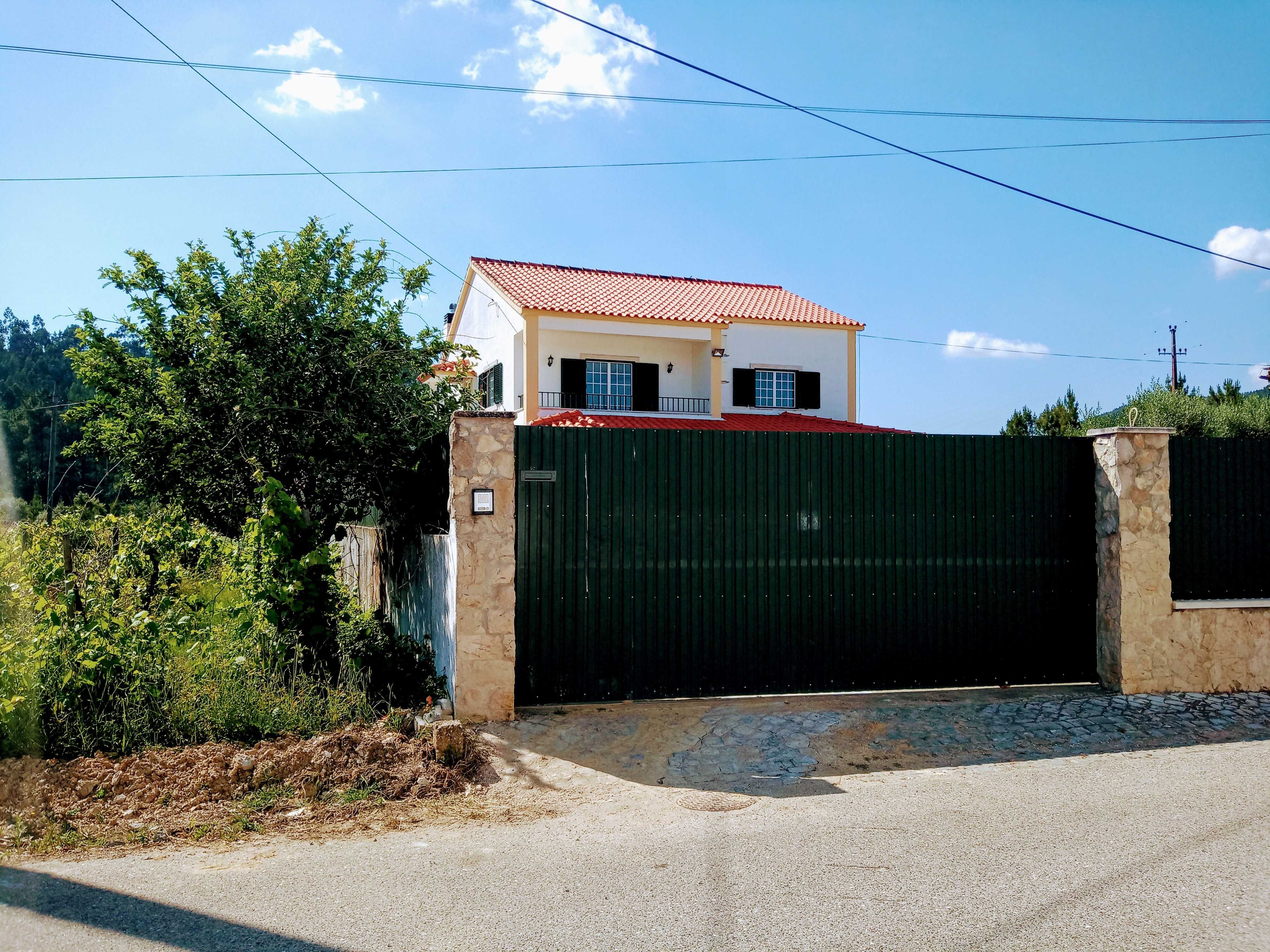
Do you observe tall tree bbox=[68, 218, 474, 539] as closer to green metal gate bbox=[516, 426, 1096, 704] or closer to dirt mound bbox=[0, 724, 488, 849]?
green metal gate bbox=[516, 426, 1096, 704]

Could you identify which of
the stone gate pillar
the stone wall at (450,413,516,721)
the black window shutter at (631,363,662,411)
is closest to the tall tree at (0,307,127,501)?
the black window shutter at (631,363,662,411)

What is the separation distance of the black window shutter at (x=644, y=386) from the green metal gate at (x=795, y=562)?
17.1m

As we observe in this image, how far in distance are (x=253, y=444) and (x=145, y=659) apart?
3.16 metres

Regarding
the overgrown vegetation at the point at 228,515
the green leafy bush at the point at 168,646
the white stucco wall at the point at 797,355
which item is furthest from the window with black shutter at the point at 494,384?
the green leafy bush at the point at 168,646

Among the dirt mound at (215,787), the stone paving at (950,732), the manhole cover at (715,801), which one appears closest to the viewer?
the dirt mound at (215,787)

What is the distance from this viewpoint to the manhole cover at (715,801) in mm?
5094

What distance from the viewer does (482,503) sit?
6719 millimetres

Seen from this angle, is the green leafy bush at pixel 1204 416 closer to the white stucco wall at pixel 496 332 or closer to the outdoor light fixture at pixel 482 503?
the white stucco wall at pixel 496 332

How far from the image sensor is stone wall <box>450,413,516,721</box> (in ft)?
21.7

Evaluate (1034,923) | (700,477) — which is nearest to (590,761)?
(700,477)

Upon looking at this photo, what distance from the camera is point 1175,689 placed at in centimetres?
764

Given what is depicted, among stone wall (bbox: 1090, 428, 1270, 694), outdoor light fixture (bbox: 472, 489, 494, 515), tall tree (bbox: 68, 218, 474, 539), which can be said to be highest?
tall tree (bbox: 68, 218, 474, 539)

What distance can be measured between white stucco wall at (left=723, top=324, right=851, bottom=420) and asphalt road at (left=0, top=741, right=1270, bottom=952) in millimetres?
21015

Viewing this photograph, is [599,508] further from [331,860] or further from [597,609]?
[331,860]
